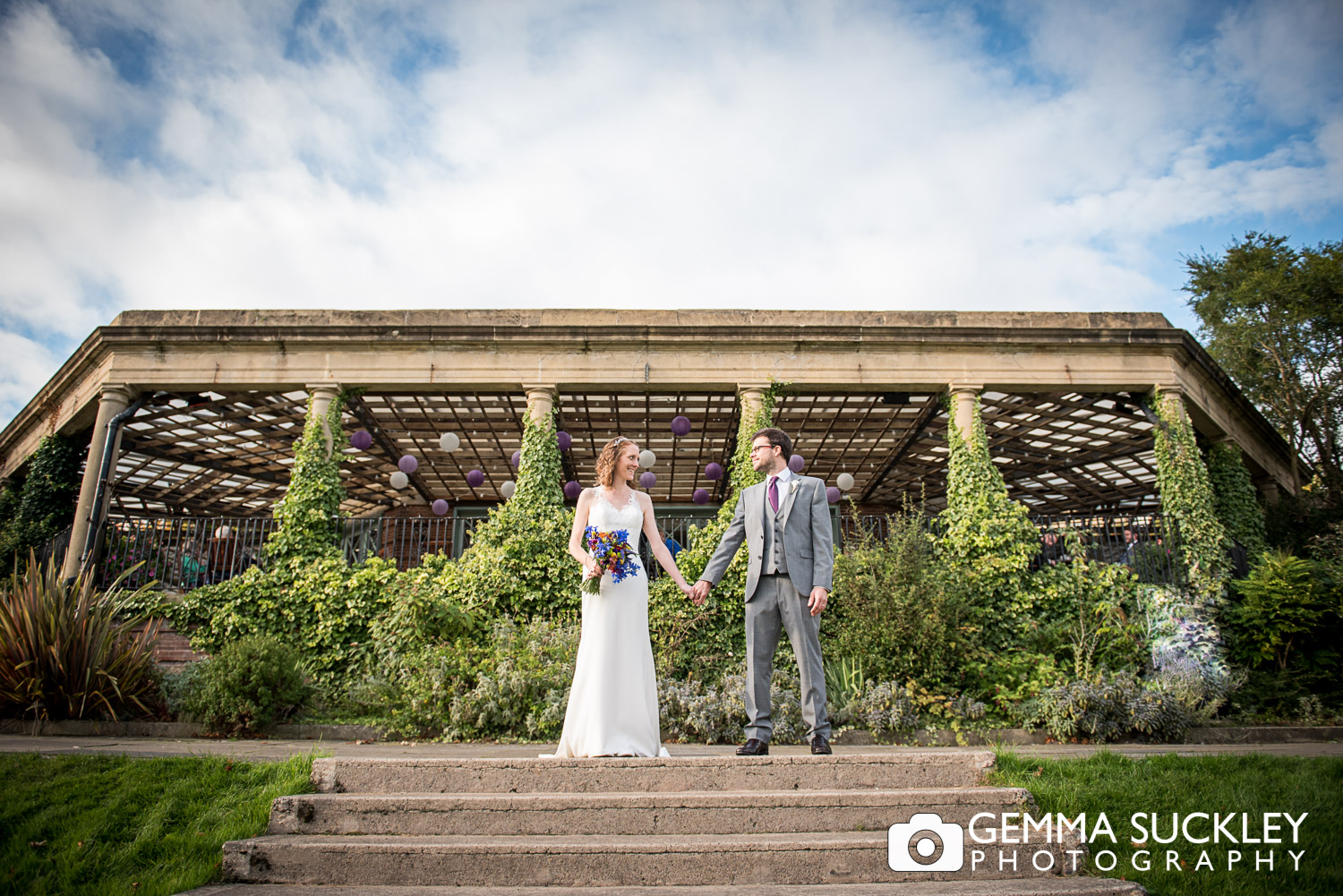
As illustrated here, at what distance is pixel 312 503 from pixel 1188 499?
507 inches

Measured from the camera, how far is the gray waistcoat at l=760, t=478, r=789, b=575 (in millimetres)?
4844

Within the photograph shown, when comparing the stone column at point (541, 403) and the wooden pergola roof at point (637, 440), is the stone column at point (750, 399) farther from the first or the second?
the stone column at point (541, 403)

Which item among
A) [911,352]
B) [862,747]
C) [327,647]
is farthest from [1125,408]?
[327,647]

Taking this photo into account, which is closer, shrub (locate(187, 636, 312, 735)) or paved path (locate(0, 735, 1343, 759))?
paved path (locate(0, 735, 1343, 759))

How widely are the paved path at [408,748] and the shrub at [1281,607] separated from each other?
264cm

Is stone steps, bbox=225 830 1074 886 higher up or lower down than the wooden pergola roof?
lower down

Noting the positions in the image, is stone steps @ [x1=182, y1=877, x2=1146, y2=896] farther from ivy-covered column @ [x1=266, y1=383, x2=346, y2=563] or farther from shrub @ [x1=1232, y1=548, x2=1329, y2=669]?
shrub @ [x1=1232, y1=548, x2=1329, y2=669]

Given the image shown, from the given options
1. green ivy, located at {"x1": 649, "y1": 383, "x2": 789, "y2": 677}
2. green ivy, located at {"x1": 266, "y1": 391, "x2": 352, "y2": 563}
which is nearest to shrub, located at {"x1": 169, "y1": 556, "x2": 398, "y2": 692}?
green ivy, located at {"x1": 266, "y1": 391, "x2": 352, "y2": 563}

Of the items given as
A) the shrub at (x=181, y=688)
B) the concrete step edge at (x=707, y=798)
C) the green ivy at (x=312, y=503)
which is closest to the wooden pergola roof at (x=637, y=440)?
the green ivy at (x=312, y=503)

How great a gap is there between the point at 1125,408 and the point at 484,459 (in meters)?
13.0

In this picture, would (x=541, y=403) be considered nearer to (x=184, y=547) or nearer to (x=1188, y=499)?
(x=184, y=547)

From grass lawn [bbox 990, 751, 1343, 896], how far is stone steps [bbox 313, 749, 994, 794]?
0.59 meters

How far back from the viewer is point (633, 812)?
3418 millimetres

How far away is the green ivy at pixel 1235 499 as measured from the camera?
12.4 metres
